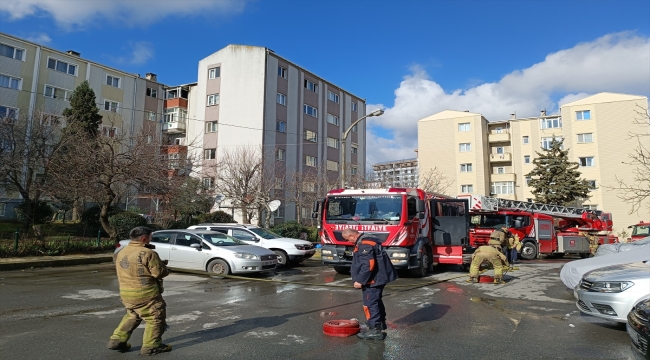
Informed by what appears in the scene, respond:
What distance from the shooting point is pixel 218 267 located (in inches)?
499

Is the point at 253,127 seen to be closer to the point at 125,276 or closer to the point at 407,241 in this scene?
the point at 407,241

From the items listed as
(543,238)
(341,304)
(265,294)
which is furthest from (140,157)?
(543,238)

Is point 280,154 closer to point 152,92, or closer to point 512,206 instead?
point 152,92

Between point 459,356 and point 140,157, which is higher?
point 140,157

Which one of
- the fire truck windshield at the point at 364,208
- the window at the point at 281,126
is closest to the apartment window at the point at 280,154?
the window at the point at 281,126

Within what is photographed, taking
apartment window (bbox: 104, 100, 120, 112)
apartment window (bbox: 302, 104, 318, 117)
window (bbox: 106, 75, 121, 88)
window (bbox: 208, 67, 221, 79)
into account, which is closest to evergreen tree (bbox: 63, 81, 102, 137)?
apartment window (bbox: 104, 100, 120, 112)

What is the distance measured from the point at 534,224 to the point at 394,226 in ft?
41.8

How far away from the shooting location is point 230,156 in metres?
34.2

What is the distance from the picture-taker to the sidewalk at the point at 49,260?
1377cm

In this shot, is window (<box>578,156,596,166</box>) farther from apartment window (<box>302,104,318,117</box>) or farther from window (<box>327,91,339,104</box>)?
apartment window (<box>302,104,318,117</box>)

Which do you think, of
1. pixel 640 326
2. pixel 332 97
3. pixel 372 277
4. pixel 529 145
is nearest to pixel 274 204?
pixel 372 277

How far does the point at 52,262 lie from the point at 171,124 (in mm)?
28503

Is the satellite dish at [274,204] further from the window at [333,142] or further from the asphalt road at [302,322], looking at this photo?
the window at [333,142]

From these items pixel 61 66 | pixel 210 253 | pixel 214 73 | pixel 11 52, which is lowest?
pixel 210 253
